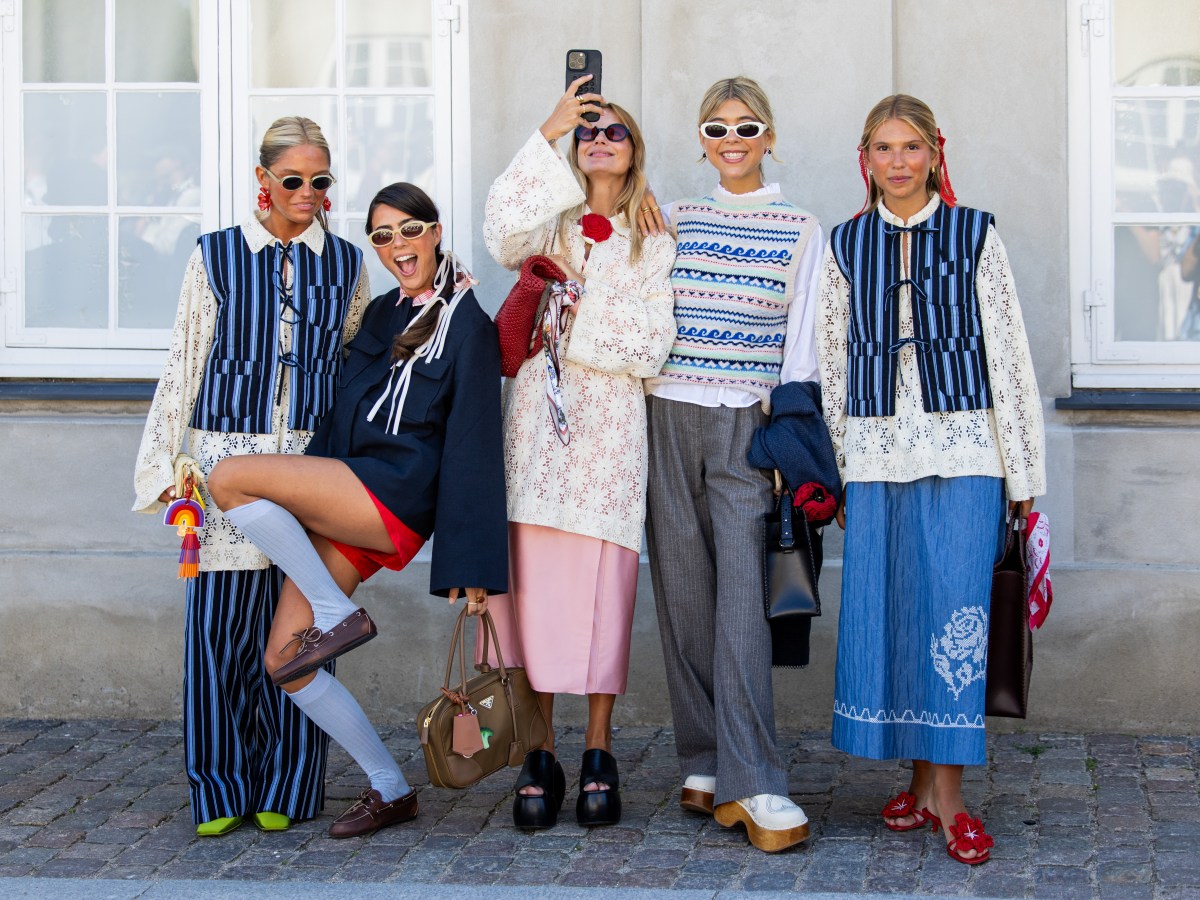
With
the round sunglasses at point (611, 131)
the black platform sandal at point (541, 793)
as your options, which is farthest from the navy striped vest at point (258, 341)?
the black platform sandal at point (541, 793)

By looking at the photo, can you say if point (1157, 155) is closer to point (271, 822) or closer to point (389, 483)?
point (389, 483)

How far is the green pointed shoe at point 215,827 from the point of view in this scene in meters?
4.20

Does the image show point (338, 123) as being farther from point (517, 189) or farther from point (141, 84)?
point (517, 189)

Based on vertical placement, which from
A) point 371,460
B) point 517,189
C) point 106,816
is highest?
point 517,189

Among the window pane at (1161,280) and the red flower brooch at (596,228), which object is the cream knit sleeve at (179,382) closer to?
the red flower brooch at (596,228)

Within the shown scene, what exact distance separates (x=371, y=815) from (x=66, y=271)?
2.64 metres

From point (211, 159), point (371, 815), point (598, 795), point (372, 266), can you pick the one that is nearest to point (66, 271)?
point (211, 159)

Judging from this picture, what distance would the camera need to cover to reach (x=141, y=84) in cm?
565

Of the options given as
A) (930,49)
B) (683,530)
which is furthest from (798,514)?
(930,49)

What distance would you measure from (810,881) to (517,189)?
1.95m

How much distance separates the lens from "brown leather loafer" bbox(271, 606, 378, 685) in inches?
159

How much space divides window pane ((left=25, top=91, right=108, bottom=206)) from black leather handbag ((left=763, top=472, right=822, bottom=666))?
303 cm

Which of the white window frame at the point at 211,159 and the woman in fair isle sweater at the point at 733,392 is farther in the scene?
the white window frame at the point at 211,159

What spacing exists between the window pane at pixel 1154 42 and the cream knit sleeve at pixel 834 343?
188 centimetres
